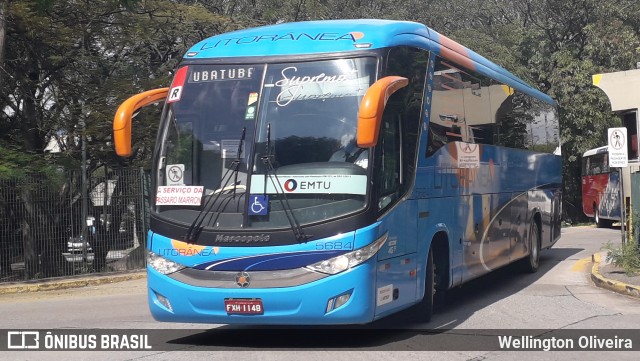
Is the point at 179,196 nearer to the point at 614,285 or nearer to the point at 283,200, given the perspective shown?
the point at 283,200

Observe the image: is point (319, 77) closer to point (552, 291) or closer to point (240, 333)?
point (240, 333)

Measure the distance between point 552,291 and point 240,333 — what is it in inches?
244

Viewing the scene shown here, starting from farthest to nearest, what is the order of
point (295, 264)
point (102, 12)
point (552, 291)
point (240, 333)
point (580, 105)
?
1. point (580, 105)
2. point (102, 12)
3. point (552, 291)
4. point (240, 333)
5. point (295, 264)

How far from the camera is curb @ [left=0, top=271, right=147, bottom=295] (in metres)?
16.9

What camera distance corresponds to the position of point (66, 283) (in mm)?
17703

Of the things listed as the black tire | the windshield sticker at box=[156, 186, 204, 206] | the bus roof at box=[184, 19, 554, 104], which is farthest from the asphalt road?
the black tire

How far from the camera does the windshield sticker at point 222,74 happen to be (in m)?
8.80

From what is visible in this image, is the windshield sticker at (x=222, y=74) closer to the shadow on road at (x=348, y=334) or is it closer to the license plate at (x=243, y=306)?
the license plate at (x=243, y=306)

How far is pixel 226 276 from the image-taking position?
327 inches

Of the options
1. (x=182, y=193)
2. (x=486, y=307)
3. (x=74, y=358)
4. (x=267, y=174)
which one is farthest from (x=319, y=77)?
(x=486, y=307)

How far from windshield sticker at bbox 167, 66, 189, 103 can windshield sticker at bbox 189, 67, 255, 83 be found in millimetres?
120

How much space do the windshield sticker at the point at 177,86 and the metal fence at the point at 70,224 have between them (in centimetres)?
968

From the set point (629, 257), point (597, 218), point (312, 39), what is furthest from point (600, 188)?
point (312, 39)

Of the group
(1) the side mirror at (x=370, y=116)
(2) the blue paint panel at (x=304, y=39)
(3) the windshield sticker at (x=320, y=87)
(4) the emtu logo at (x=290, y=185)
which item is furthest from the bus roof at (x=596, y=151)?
(1) the side mirror at (x=370, y=116)
